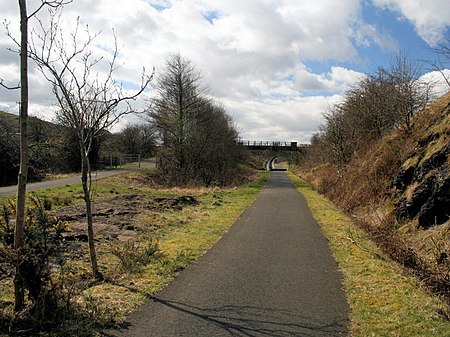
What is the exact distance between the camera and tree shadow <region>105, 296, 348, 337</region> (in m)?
4.78

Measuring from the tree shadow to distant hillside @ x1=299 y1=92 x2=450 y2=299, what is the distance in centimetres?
233

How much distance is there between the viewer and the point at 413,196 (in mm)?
11133

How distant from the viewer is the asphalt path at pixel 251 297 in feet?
16.0

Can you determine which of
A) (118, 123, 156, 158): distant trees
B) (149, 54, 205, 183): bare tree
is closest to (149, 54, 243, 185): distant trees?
(149, 54, 205, 183): bare tree

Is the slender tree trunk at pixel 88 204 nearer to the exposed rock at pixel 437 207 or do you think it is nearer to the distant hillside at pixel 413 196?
the distant hillside at pixel 413 196

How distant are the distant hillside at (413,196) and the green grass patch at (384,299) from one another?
395 millimetres

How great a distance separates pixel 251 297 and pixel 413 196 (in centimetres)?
730

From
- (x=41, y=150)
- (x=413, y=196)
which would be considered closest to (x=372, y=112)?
(x=413, y=196)

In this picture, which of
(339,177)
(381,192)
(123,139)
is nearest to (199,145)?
(339,177)

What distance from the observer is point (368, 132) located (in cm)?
2402

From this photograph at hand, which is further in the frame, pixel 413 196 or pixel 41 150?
pixel 41 150

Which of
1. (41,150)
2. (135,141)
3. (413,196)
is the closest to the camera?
(413,196)

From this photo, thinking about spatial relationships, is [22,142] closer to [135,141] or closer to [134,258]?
[134,258]

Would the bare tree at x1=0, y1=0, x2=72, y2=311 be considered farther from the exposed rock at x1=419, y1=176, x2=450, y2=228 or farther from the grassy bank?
the exposed rock at x1=419, y1=176, x2=450, y2=228
